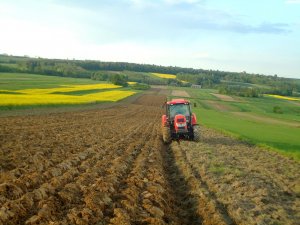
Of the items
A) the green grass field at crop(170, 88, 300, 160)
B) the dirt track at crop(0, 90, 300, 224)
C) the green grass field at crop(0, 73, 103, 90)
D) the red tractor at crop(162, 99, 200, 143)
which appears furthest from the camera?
the green grass field at crop(0, 73, 103, 90)

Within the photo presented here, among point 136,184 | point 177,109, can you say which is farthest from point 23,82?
point 136,184

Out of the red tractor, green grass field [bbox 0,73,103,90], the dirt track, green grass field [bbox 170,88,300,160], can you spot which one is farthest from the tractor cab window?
green grass field [bbox 0,73,103,90]

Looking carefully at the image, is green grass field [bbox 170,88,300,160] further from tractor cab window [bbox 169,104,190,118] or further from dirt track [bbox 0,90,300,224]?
dirt track [bbox 0,90,300,224]

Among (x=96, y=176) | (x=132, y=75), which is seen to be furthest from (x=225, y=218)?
(x=132, y=75)

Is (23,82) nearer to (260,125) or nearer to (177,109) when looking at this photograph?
(260,125)

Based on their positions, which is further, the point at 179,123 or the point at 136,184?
the point at 179,123

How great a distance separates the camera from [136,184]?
10992 millimetres

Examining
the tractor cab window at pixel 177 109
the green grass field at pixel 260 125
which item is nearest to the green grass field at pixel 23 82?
the green grass field at pixel 260 125

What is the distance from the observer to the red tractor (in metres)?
20.8

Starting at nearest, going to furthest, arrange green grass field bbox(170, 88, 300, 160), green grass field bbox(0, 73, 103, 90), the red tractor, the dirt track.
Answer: the dirt track < the red tractor < green grass field bbox(170, 88, 300, 160) < green grass field bbox(0, 73, 103, 90)

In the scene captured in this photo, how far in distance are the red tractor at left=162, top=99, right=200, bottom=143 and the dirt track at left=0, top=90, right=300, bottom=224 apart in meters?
2.10

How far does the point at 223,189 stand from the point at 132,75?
12520 centimetres

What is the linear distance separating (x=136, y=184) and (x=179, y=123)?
10047 millimetres

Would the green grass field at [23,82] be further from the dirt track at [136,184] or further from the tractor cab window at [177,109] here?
the dirt track at [136,184]
